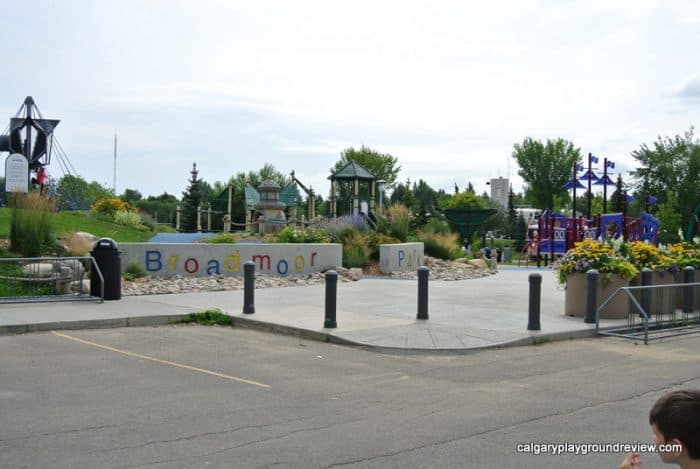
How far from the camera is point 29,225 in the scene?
746 inches

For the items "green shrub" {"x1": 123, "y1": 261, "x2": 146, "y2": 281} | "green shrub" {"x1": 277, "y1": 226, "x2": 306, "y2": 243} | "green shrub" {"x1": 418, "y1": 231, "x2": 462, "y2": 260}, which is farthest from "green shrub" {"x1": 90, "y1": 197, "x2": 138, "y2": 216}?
"green shrub" {"x1": 123, "y1": 261, "x2": 146, "y2": 281}

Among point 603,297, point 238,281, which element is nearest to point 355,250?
point 238,281

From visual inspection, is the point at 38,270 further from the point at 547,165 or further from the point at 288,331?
the point at 547,165

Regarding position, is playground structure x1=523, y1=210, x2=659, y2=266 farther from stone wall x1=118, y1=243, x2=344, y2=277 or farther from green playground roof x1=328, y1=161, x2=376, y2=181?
stone wall x1=118, y1=243, x2=344, y2=277

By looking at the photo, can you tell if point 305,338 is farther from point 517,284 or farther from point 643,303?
point 517,284

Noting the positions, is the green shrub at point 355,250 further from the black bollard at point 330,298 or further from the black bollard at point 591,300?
the black bollard at point 330,298

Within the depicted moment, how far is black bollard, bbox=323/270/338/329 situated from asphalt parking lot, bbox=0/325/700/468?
1.08 metres

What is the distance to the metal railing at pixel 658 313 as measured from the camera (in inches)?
523

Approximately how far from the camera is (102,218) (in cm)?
3303

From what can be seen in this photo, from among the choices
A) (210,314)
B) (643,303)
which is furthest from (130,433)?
(643,303)

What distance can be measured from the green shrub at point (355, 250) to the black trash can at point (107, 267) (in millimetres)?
9743

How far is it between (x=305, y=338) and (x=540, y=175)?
74.9m

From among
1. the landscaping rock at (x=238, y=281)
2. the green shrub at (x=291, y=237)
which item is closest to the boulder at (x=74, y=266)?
the landscaping rock at (x=238, y=281)

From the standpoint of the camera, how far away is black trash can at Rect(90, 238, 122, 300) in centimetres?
1598
